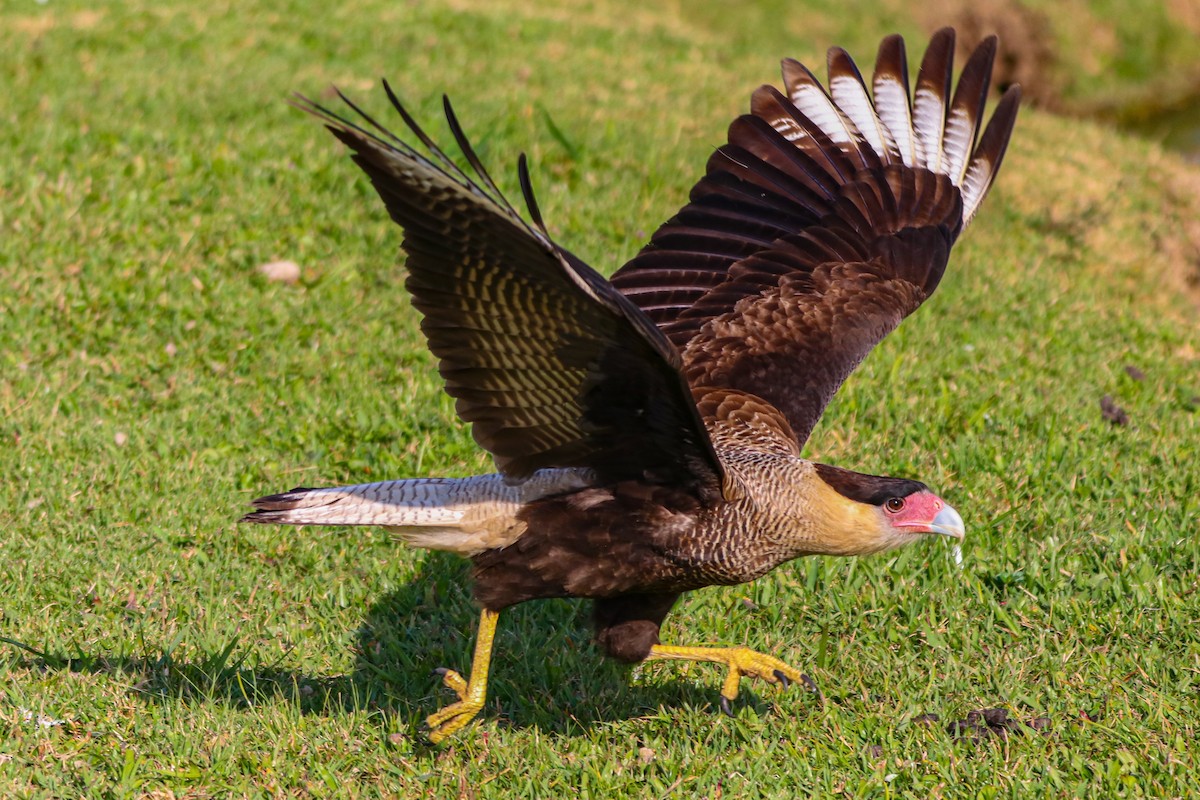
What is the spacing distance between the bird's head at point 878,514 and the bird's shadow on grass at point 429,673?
81 cm

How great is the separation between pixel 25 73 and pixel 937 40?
5.58m

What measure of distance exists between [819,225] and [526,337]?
1.78 metres

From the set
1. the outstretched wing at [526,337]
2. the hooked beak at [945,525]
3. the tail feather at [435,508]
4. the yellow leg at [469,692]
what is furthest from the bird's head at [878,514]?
the yellow leg at [469,692]

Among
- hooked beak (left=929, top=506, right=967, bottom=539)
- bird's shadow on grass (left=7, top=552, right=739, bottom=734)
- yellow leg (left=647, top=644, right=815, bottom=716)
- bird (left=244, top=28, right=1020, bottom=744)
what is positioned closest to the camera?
bird (left=244, top=28, right=1020, bottom=744)

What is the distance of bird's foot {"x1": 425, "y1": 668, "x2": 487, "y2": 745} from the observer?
3750mm

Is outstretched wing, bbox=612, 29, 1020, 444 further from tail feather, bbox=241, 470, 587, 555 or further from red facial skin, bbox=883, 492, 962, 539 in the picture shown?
tail feather, bbox=241, 470, 587, 555

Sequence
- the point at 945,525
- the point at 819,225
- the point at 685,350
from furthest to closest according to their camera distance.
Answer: the point at 819,225
the point at 685,350
the point at 945,525

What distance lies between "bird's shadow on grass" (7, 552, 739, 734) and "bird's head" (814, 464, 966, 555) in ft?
2.66

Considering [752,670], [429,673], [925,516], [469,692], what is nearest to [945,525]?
[925,516]

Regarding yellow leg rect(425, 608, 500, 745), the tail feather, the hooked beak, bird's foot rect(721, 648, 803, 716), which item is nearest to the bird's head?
the hooked beak

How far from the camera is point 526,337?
3326 mm

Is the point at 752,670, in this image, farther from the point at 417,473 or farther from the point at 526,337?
the point at 417,473

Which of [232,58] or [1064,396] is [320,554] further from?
[232,58]

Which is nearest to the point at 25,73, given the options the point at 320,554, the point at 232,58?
the point at 232,58
